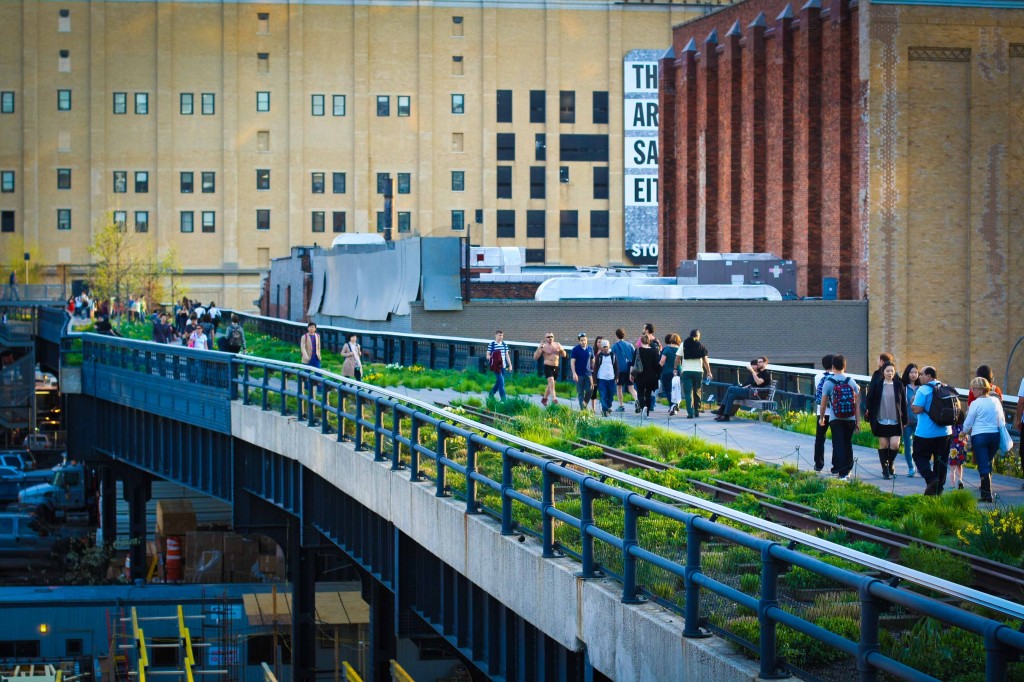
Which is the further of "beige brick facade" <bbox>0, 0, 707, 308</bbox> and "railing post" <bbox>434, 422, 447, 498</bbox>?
"beige brick facade" <bbox>0, 0, 707, 308</bbox>

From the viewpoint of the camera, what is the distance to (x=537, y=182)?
330 feet

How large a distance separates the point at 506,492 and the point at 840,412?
535cm

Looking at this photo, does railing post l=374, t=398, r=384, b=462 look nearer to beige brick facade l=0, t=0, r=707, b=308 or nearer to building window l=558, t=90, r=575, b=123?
beige brick facade l=0, t=0, r=707, b=308

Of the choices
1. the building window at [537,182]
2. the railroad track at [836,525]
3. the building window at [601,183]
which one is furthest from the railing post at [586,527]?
the building window at [601,183]

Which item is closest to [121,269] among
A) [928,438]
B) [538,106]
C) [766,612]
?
[538,106]

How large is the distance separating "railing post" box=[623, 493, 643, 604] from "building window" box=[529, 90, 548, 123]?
90.1 m

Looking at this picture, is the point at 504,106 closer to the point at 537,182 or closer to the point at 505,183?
A: the point at 505,183

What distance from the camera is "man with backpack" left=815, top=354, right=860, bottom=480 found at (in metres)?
17.1

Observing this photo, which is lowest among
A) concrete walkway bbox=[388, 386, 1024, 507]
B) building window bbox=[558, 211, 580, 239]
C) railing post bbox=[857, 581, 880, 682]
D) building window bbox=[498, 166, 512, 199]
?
concrete walkway bbox=[388, 386, 1024, 507]

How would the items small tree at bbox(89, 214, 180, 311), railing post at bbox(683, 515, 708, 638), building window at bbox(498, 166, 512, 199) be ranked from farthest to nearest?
building window at bbox(498, 166, 512, 199) < small tree at bbox(89, 214, 180, 311) < railing post at bbox(683, 515, 708, 638)

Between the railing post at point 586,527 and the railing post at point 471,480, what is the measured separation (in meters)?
3.28

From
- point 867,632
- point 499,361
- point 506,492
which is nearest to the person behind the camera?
point 867,632

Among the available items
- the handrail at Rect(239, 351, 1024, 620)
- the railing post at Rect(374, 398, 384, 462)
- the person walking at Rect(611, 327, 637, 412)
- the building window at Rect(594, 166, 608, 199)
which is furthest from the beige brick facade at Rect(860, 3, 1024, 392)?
the building window at Rect(594, 166, 608, 199)

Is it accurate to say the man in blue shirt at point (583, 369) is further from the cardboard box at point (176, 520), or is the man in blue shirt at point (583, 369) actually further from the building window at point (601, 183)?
the building window at point (601, 183)
